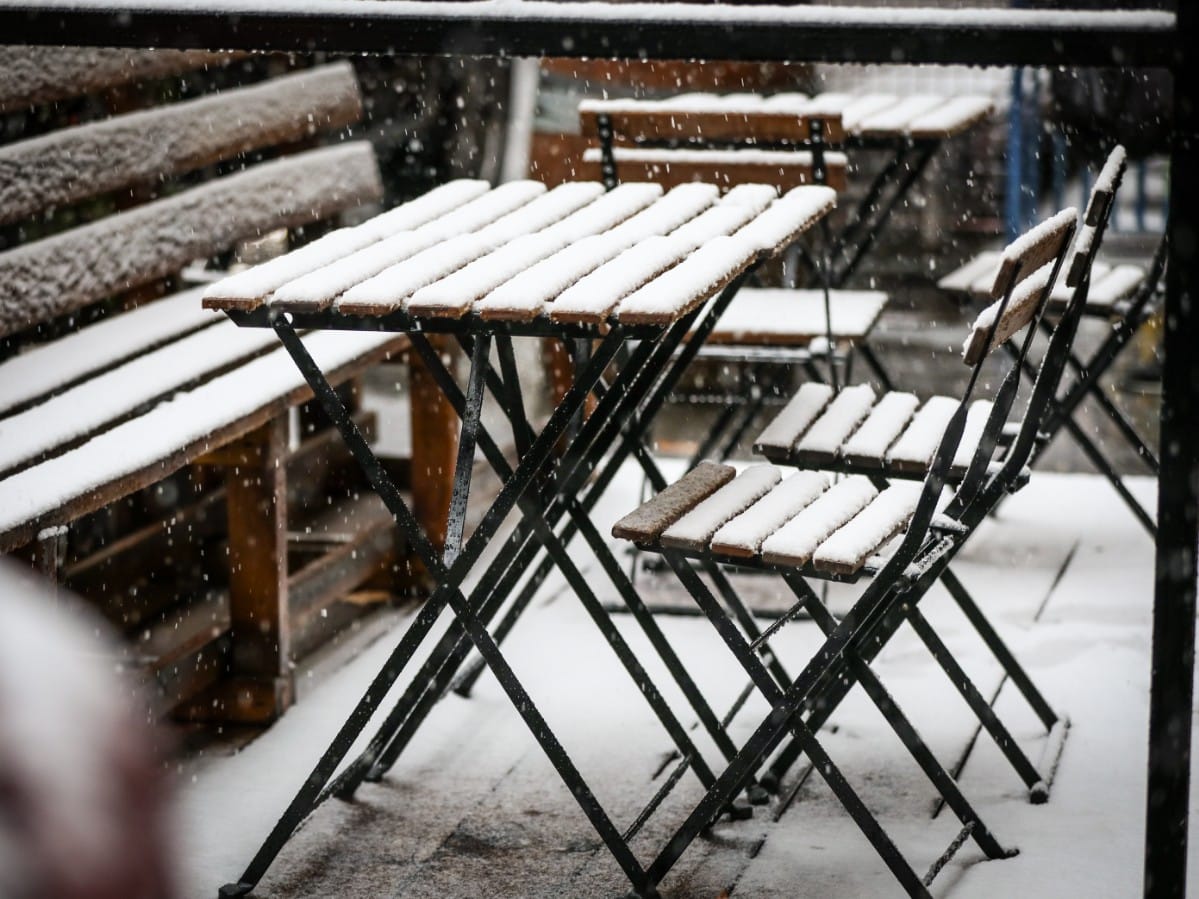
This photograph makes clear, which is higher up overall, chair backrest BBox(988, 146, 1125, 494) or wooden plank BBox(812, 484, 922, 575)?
chair backrest BBox(988, 146, 1125, 494)

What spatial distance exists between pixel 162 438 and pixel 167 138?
4.79 ft

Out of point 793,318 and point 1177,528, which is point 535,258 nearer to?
point 1177,528

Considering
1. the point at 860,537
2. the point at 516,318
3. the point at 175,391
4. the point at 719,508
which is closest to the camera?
the point at 516,318

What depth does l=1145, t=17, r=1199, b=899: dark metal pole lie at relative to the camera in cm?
174

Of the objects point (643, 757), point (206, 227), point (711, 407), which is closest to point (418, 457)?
point (206, 227)

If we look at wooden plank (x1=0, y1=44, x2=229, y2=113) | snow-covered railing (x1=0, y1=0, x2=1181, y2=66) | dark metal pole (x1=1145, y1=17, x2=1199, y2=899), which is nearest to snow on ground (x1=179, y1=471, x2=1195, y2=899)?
dark metal pole (x1=1145, y1=17, x2=1199, y2=899)

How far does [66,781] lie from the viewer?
1.85 feet

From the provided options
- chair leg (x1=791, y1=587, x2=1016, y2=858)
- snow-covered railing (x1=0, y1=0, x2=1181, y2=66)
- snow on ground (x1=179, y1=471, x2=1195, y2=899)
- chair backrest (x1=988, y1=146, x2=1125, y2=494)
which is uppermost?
snow-covered railing (x1=0, y1=0, x2=1181, y2=66)

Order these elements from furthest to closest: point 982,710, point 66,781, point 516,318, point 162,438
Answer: point 162,438 < point 982,710 < point 516,318 < point 66,781

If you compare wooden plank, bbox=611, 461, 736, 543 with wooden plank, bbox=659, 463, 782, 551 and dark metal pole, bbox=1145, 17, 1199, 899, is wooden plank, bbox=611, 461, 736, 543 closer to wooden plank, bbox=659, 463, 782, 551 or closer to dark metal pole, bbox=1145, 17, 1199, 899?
wooden plank, bbox=659, 463, 782, 551

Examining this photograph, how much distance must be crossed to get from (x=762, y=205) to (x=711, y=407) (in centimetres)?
417

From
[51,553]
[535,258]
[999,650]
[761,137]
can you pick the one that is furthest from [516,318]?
[761,137]

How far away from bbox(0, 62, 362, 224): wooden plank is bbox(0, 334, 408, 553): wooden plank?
66 centimetres

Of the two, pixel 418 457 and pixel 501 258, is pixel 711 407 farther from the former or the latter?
pixel 501 258
